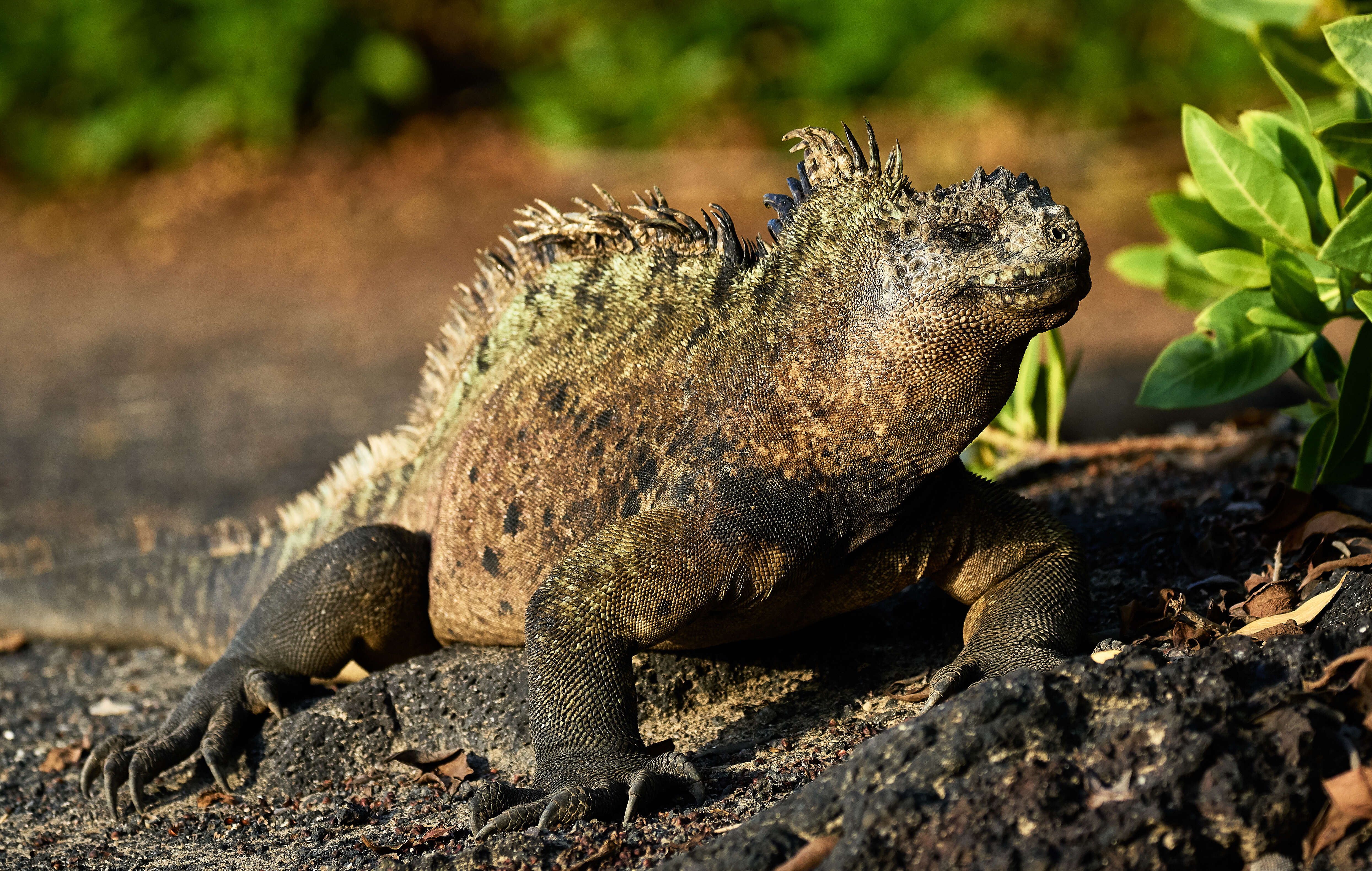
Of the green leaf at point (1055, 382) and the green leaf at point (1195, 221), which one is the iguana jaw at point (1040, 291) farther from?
the green leaf at point (1055, 382)

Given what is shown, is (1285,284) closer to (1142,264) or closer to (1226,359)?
(1226,359)

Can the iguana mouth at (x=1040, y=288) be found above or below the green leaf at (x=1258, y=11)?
below

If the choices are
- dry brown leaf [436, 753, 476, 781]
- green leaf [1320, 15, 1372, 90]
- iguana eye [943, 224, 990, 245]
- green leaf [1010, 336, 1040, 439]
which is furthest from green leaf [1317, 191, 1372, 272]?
dry brown leaf [436, 753, 476, 781]

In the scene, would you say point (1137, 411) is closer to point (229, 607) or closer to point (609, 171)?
point (229, 607)

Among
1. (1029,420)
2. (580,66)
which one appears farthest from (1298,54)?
(580,66)

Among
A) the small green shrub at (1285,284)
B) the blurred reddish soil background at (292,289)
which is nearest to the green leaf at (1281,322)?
the small green shrub at (1285,284)

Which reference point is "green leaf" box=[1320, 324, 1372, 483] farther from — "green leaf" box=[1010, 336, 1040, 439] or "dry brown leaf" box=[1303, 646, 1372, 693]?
"green leaf" box=[1010, 336, 1040, 439]
